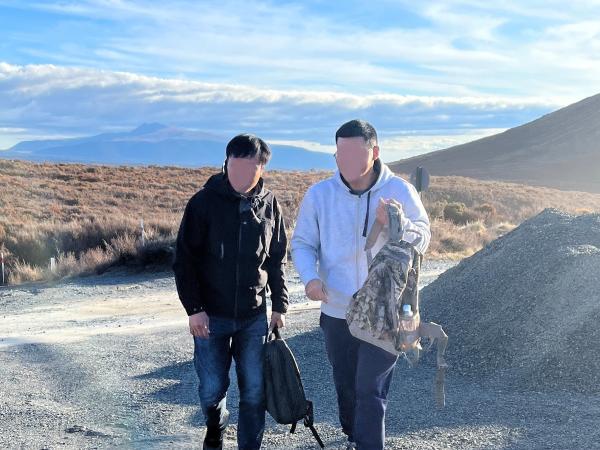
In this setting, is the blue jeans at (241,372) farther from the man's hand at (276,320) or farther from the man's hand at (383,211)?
the man's hand at (383,211)

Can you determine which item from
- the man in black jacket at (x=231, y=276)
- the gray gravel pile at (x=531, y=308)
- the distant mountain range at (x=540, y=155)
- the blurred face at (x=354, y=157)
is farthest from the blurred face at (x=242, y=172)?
the distant mountain range at (x=540, y=155)

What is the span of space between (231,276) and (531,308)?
4313 mm

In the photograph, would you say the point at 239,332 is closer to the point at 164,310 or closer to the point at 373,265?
the point at 373,265

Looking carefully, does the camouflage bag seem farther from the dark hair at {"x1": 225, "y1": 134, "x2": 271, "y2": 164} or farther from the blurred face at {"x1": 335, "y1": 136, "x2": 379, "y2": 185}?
the dark hair at {"x1": 225, "y1": 134, "x2": 271, "y2": 164}

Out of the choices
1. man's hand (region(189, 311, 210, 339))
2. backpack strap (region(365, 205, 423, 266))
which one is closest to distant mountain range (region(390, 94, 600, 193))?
backpack strap (region(365, 205, 423, 266))

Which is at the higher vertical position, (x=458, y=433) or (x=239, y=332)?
(x=239, y=332)

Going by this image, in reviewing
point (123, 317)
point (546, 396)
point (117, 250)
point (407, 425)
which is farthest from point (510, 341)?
point (117, 250)

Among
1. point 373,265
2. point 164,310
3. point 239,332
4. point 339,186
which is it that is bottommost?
point 164,310

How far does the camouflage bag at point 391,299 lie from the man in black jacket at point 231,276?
0.61 meters

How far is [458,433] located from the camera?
515 centimetres

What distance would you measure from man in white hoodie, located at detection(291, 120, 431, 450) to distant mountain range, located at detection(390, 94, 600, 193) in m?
71.3

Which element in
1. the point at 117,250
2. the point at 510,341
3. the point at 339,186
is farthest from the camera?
the point at 117,250

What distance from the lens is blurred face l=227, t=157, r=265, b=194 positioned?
3781mm

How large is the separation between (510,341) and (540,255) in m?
1.50
